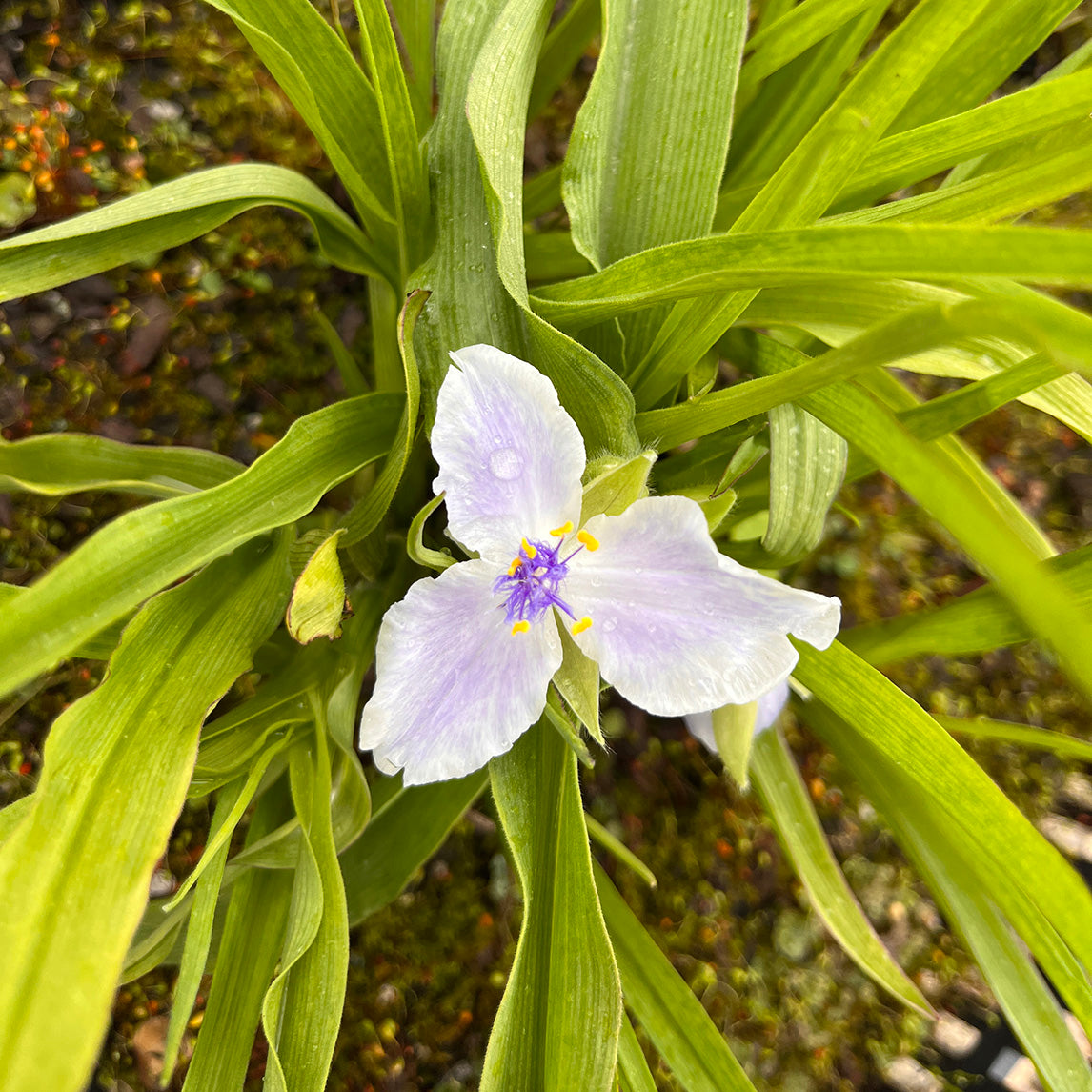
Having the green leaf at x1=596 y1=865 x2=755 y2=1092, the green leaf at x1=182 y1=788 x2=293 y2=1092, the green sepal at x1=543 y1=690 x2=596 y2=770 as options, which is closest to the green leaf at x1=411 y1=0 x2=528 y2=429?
the green sepal at x1=543 y1=690 x2=596 y2=770

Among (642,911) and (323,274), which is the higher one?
(323,274)

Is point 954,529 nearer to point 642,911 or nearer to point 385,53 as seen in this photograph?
point 385,53

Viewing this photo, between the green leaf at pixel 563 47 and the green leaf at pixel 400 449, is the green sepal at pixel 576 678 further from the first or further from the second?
the green leaf at pixel 563 47

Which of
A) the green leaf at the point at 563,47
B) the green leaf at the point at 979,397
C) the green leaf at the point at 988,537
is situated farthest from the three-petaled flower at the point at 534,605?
the green leaf at the point at 563,47

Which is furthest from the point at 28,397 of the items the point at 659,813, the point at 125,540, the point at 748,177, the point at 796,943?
the point at 796,943

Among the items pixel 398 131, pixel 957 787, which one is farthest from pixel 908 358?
pixel 398 131

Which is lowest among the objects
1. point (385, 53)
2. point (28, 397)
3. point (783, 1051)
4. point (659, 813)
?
point (783, 1051)

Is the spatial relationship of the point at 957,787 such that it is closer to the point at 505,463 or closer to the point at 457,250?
the point at 505,463

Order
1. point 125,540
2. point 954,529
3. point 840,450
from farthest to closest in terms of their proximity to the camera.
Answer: point 840,450, point 125,540, point 954,529
